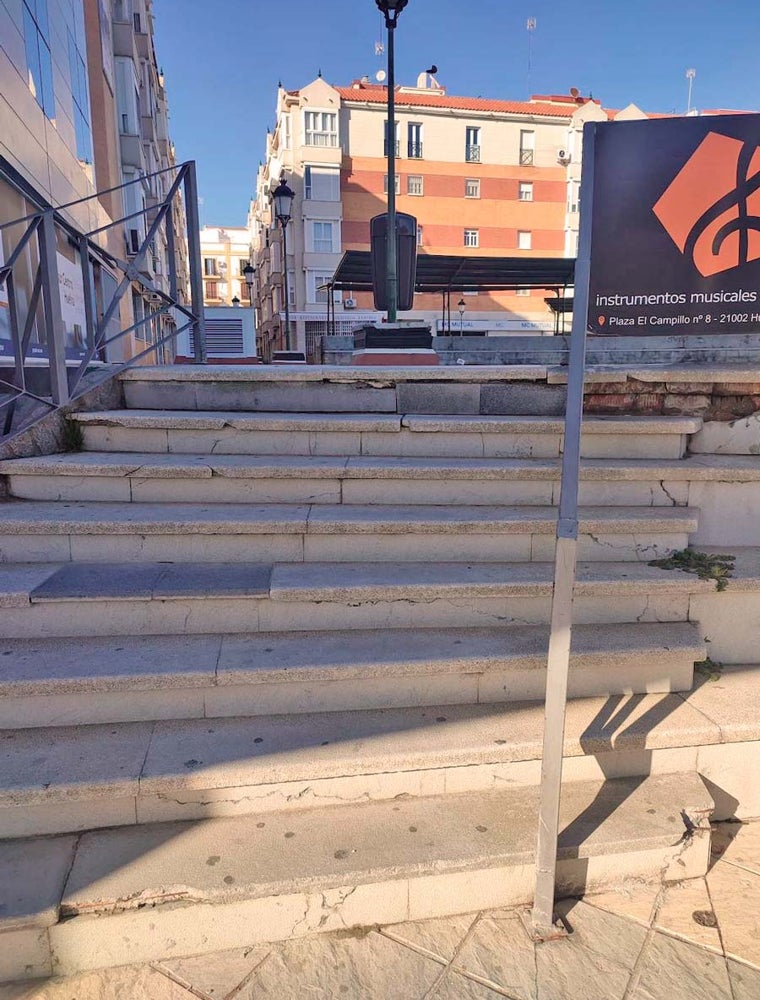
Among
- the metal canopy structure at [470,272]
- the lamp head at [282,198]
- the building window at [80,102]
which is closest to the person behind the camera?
the building window at [80,102]

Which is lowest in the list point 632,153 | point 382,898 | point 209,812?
point 382,898

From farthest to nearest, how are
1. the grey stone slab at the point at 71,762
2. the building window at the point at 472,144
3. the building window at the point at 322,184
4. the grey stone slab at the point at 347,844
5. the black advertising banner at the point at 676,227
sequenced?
the building window at the point at 472,144 → the building window at the point at 322,184 → the black advertising banner at the point at 676,227 → the grey stone slab at the point at 71,762 → the grey stone slab at the point at 347,844

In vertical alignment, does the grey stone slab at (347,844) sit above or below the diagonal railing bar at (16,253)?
below

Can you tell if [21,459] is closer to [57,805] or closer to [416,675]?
[57,805]

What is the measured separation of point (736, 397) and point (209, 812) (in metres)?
3.83

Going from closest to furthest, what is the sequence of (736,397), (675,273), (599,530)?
Result: (675,273) → (599,530) → (736,397)

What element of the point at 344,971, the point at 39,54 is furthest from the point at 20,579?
the point at 39,54

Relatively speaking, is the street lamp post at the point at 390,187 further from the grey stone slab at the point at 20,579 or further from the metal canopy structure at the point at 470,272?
the grey stone slab at the point at 20,579

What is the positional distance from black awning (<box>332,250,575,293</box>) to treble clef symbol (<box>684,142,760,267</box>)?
38.1 ft

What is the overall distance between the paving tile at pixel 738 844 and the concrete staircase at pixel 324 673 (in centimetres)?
26

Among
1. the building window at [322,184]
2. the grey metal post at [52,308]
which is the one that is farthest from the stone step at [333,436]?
the building window at [322,184]

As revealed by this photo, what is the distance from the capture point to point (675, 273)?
2490 millimetres

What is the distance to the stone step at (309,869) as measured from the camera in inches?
73.4

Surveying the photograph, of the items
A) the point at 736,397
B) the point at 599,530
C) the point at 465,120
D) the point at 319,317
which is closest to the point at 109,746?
the point at 599,530
